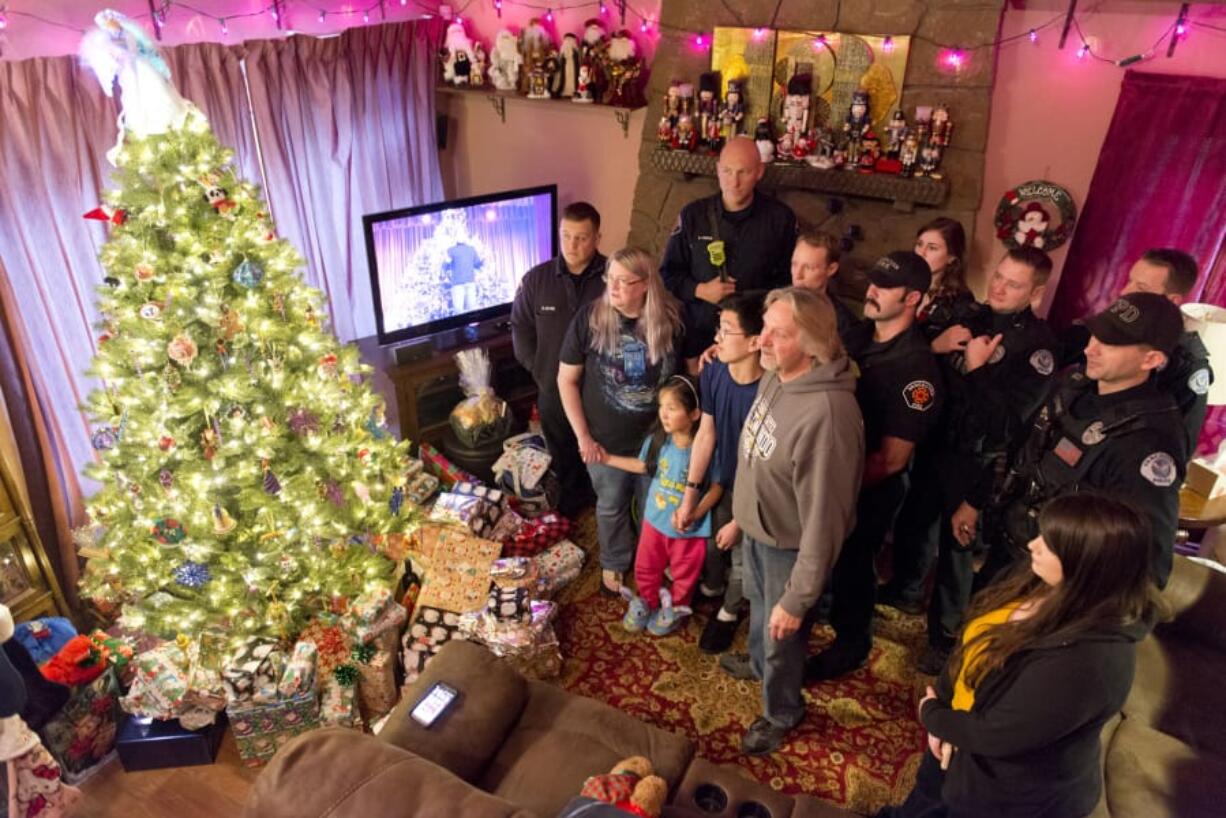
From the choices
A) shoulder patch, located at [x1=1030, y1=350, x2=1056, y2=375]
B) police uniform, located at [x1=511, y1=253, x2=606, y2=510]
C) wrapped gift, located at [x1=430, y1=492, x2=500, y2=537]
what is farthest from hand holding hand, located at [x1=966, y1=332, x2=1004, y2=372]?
wrapped gift, located at [x1=430, y1=492, x2=500, y2=537]

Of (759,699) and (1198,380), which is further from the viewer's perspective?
(759,699)

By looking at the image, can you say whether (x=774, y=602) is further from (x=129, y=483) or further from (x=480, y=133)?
(x=480, y=133)

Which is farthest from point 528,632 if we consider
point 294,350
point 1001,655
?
point 1001,655

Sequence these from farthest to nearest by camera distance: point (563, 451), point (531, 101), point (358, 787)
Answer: point (531, 101)
point (563, 451)
point (358, 787)

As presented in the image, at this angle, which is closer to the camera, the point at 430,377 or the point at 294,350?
the point at 294,350

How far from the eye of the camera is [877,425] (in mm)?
2438

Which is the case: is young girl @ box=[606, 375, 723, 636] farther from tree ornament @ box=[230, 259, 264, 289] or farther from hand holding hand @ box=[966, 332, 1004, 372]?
tree ornament @ box=[230, 259, 264, 289]

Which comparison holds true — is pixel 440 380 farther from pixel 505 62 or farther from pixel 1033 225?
pixel 1033 225

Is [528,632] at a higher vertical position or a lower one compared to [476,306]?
lower

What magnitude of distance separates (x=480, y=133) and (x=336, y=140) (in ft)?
3.22

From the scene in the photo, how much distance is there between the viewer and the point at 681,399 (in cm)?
266

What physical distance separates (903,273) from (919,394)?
36 cm

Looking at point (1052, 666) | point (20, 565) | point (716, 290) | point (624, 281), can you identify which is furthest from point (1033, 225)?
point (20, 565)

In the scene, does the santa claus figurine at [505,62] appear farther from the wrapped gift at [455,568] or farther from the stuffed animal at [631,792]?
the stuffed animal at [631,792]
